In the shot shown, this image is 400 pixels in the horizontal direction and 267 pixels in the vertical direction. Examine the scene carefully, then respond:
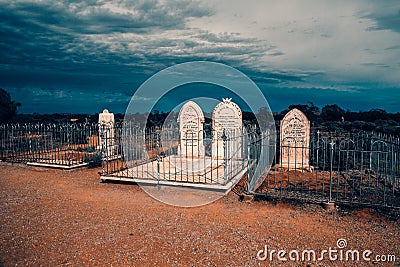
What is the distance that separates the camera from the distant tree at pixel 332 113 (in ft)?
101

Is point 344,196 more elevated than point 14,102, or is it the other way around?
point 14,102

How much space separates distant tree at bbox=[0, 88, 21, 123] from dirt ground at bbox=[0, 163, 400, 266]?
26.6 meters

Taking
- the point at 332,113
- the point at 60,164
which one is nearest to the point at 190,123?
the point at 60,164

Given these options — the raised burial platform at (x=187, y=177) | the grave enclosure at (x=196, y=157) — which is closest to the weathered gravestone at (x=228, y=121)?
the grave enclosure at (x=196, y=157)

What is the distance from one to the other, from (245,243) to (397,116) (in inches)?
1106

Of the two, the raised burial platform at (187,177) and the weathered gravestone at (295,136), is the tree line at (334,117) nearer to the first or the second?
the weathered gravestone at (295,136)

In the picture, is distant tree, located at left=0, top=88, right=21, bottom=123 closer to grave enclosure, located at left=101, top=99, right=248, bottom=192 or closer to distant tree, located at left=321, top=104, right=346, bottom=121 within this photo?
grave enclosure, located at left=101, top=99, right=248, bottom=192

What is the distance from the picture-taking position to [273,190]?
370 inches

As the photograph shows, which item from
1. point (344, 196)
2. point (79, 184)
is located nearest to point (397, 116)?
point (344, 196)

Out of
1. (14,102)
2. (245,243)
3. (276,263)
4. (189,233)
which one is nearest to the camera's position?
(276,263)

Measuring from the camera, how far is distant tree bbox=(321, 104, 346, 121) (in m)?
30.8

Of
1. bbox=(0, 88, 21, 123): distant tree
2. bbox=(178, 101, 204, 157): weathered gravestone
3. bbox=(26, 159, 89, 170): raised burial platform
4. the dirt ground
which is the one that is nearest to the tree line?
bbox=(0, 88, 21, 123): distant tree

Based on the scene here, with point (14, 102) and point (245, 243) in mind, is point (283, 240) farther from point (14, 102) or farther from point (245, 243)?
point (14, 102)

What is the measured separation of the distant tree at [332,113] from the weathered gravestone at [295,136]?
748 inches
